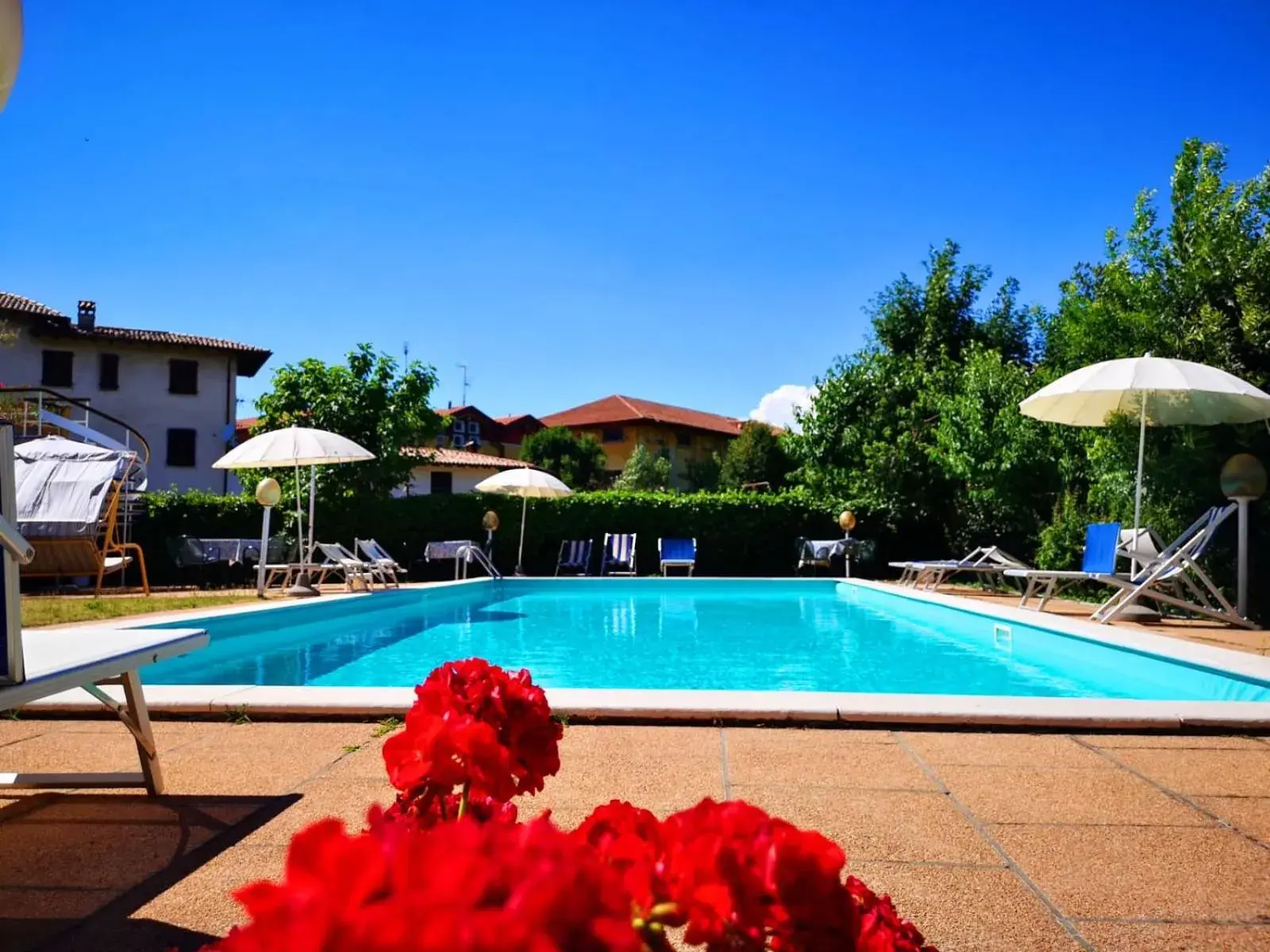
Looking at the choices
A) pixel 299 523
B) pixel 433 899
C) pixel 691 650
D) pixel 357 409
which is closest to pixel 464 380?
pixel 357 409

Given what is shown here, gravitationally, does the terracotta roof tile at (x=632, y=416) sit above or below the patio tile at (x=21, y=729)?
above

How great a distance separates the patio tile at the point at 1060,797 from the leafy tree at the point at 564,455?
117ft

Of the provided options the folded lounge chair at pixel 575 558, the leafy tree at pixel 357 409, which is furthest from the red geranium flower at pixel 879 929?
the folded lounge chair at pixel 575 558

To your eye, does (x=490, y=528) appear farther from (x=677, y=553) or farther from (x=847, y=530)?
(x=847, y=530)

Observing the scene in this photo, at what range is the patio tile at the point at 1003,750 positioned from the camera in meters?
3.11

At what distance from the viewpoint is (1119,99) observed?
11602 mm

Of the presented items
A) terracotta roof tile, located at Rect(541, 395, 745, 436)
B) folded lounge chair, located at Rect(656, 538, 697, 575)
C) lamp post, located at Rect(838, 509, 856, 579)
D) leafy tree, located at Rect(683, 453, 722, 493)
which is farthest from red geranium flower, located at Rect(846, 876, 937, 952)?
terracotta roof tile, located at Rect(541, 395, 745, 436)

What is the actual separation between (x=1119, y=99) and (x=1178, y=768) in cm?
1166

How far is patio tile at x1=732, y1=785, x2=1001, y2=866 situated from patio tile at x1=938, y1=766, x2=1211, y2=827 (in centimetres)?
16

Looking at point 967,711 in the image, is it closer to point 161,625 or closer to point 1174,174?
point 161,625

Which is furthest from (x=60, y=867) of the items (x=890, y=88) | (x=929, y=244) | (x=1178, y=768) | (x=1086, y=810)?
(x=929, y=244)

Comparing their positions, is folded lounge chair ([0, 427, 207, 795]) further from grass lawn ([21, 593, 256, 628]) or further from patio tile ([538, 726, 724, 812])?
grass lawn ([21, 593, 256, 628])

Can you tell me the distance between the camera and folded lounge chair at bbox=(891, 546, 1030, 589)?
10859 mm

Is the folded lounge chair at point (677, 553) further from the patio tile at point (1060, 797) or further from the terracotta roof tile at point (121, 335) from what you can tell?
the terracotta roof tile at point (121, 335)
